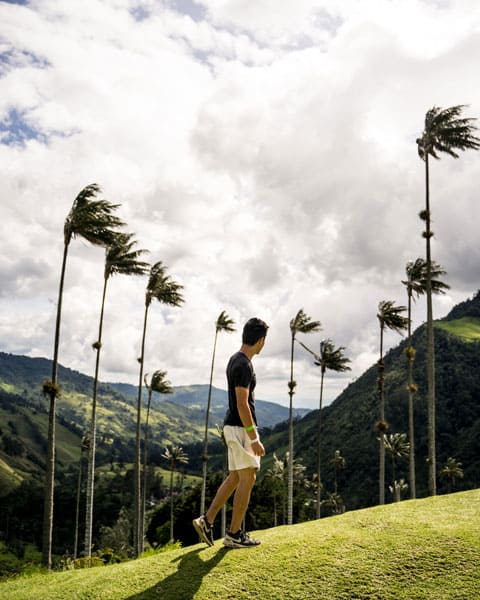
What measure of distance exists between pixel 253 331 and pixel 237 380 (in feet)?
2.73

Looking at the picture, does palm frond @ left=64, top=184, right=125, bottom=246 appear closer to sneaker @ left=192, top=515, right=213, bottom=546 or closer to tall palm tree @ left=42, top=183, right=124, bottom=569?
tall palm tree @ left=42, top=183, right=124, bottom=569

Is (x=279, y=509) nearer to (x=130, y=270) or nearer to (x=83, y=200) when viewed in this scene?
(x=130, y=270)

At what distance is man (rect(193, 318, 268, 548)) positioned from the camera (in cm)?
775

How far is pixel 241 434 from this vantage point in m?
7.86

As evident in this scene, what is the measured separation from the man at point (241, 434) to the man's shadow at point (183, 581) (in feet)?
1.51

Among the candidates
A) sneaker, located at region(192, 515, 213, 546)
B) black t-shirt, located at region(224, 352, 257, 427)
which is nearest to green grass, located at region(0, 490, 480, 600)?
sneaker, located at region(192, 515, 213, 546)

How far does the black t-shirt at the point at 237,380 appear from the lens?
793 centimetres

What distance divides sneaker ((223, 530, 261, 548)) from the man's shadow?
5.9 inches

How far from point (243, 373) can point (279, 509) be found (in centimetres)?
8443

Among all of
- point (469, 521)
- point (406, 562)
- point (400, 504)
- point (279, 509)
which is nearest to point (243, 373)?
point (406, 562)

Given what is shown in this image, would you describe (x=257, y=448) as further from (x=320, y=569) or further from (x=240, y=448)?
(x=320, y=569)

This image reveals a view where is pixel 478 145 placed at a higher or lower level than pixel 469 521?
higher

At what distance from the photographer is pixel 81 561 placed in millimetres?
15133

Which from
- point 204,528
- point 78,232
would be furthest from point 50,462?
point 204,528
